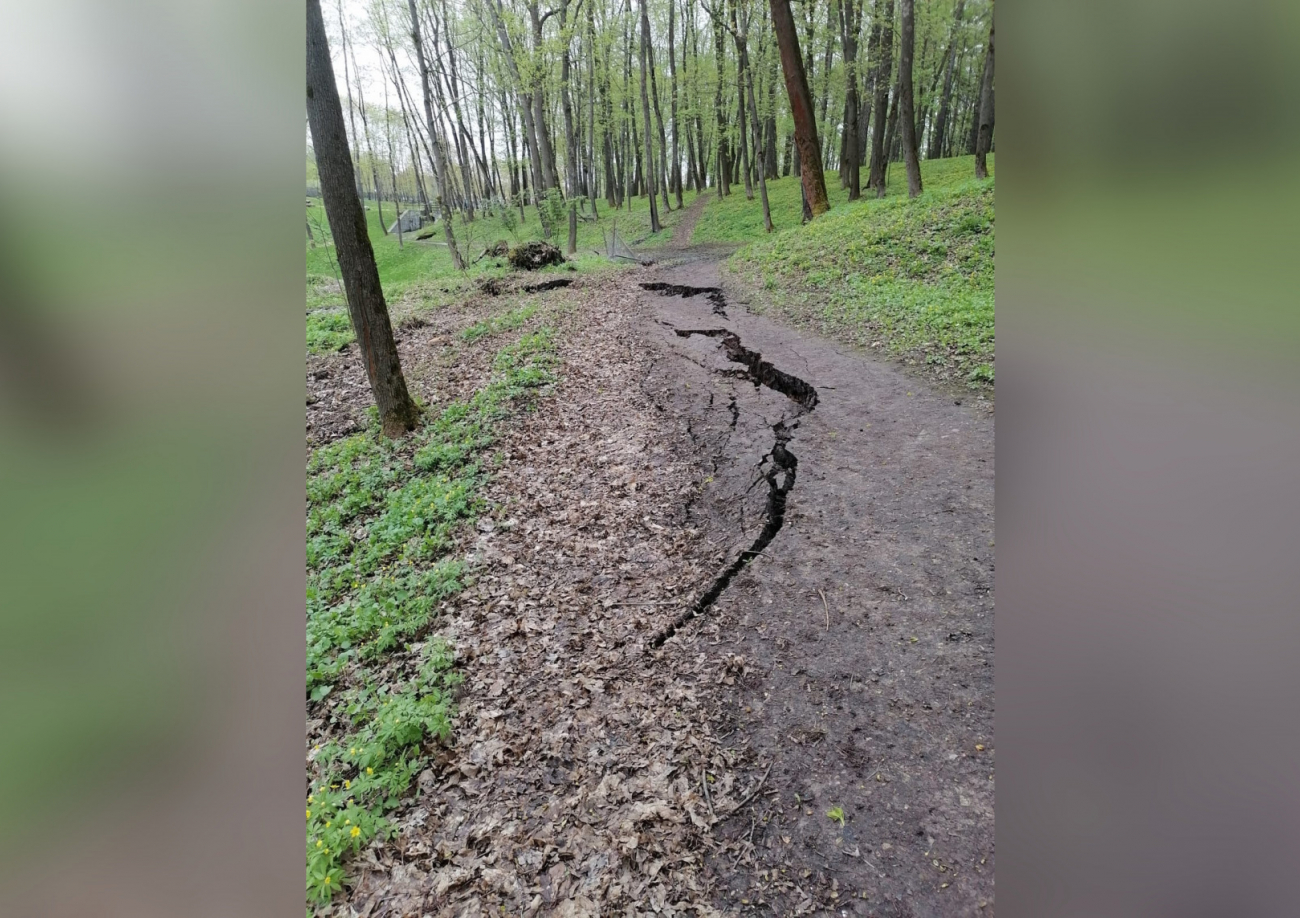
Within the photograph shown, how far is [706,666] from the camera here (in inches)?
159

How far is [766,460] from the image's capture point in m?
6.19

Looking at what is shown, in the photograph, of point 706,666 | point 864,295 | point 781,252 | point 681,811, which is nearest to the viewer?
point 681,811

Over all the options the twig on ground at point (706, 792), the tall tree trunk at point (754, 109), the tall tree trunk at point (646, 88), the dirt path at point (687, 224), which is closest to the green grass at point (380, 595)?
the twig on ground at point (706, 792)

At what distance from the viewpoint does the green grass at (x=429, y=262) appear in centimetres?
1038

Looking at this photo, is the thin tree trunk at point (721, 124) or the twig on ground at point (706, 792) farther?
the thin tree trunk at point (721, 124)

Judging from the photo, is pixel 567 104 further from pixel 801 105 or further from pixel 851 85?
pixel 801 105

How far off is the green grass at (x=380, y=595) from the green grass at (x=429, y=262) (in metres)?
2.26

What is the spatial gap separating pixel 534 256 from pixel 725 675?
16013 millimetres

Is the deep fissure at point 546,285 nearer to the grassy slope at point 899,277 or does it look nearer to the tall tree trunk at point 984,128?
the grassy slope at point 899,277

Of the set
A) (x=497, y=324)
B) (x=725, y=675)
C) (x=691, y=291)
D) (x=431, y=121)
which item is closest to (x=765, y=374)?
(x=725, y=675)

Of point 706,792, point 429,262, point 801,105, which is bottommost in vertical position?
point 706,792
